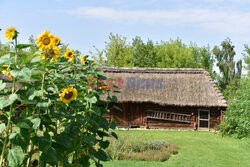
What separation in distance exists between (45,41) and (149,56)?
32.0m

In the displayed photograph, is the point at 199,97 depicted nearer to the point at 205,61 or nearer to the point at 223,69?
the point at 205,61

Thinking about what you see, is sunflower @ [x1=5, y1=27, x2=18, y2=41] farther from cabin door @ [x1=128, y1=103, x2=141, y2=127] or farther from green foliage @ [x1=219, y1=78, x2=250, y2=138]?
cabin door @ [x1=128, y1=103, x2=141, y2=127]

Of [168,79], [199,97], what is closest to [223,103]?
[199,97]

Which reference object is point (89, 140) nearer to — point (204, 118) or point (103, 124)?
point (103, 124)

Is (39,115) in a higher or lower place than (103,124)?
higher

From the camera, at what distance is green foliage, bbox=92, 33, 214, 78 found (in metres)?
33.0

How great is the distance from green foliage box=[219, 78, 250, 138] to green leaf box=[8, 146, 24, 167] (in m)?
11.6

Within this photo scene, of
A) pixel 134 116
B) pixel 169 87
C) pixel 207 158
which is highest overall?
pixel 169 87

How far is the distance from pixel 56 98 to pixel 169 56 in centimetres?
3453

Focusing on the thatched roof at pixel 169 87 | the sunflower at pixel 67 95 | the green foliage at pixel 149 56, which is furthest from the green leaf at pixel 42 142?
the green foliage at pixel 149 56

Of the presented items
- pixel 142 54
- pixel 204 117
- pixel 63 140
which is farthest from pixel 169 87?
pixel 63 140

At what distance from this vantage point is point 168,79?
66.8 ft

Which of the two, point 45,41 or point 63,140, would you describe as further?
point 45,41

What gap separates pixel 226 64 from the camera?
35.8 metres
